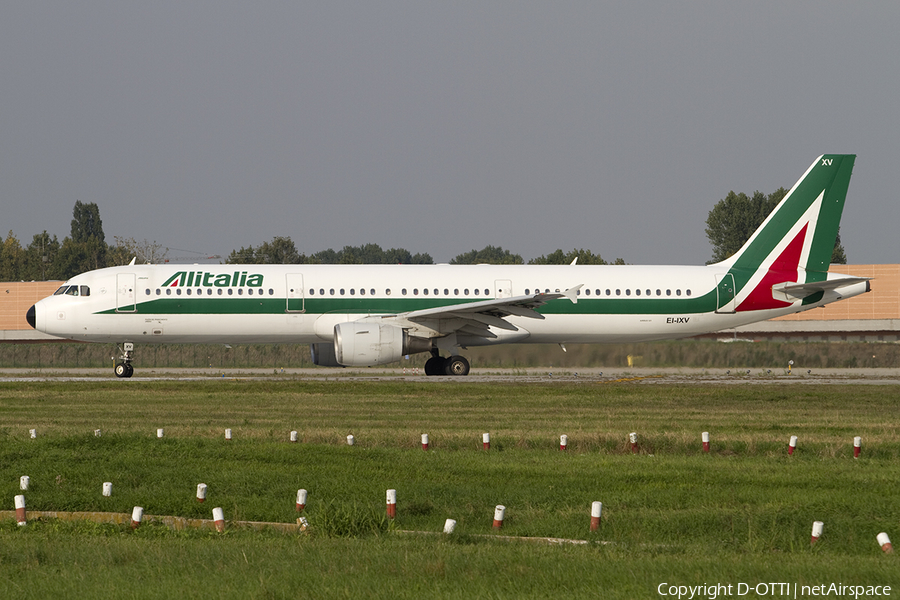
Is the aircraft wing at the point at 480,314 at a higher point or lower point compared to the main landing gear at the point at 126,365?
higher

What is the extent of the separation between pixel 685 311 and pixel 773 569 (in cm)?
3197

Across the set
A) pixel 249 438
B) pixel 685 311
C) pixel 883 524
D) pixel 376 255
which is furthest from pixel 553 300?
pixel 376 255

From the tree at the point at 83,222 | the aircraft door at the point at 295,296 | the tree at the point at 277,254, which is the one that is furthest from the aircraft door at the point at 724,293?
the tree at the point at 83,222

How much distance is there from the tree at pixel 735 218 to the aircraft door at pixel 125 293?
336 ft

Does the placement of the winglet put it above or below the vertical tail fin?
below

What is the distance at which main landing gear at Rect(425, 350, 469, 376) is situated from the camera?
39812mm

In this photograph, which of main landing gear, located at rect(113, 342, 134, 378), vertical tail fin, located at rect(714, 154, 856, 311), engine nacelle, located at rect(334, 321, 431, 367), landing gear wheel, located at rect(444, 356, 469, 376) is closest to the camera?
engine nacelle, located at rect(334, 321, 431, 367)

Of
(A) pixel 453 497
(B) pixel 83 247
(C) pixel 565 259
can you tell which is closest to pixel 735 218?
(C) pixel 565 259

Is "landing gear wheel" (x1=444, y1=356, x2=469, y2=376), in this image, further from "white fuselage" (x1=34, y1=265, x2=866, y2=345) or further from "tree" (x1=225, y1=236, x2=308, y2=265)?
"tree" (x1=225, y1=236, x2=308, y2=265)

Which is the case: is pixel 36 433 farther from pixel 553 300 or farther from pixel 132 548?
pixel 553 300

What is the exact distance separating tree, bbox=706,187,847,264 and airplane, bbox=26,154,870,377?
296ft

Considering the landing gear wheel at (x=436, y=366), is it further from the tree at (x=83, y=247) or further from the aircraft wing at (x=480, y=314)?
the tree at (x=83, y=247)

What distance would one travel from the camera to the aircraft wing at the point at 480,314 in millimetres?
36469

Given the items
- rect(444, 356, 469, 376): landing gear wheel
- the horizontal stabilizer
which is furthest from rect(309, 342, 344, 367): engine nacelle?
→ the horizontal stabilizer
